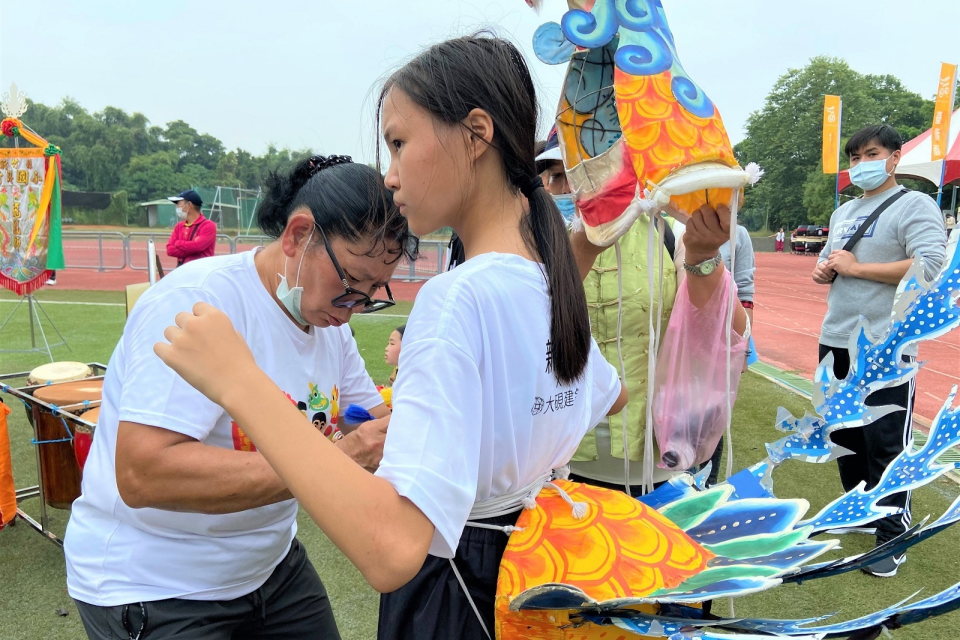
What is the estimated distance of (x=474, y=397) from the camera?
821 mm

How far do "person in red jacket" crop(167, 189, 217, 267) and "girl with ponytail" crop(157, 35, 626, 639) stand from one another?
7.07 metres

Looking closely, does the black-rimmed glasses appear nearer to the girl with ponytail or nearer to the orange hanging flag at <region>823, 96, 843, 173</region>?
the girl with ponytail

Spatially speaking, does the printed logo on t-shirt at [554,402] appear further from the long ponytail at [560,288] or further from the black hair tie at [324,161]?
the black hair tie at [324,161]

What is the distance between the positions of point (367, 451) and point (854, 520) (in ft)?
2.67

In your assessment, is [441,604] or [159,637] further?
[159,637]

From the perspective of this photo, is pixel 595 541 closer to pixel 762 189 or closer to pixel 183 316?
pixel 183 316

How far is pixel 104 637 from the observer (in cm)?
135

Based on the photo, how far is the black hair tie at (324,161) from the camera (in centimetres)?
158

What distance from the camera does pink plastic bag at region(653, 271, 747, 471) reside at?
187 cm

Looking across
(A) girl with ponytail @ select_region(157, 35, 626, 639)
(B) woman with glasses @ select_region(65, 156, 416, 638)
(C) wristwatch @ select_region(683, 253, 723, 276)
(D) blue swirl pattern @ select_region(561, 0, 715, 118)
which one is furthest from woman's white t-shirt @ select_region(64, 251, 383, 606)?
(C) wristwatch @ select_region(683, 253, 723, 276)

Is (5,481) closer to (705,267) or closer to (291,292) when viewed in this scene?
(291,292)

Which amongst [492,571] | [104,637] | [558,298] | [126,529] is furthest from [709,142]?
[104,637]

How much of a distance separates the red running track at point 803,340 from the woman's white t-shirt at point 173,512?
2598 mm

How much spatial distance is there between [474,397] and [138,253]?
20.8 meters
